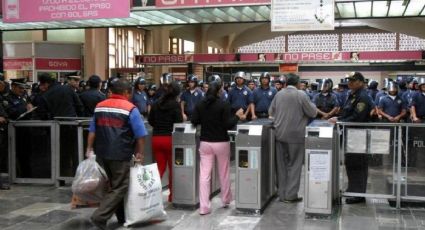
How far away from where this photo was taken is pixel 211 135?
6359mm

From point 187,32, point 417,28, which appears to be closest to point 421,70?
point 417,28

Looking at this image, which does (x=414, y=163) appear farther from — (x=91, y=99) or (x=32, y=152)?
(x=32, y=152)

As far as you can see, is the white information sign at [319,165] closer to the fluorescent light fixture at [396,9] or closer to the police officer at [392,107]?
the fluorescent light fixture at [396,9]

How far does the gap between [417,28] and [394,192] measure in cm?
2439

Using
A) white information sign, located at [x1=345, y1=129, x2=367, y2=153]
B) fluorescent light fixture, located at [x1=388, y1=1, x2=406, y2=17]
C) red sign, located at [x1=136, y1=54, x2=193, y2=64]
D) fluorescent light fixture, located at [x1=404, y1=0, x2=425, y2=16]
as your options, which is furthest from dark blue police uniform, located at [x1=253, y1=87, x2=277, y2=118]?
red sign, located at [x1=136, y1=54, x2=193, y2=64]

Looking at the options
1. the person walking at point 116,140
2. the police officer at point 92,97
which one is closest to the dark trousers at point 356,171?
the person walking at point 116,140

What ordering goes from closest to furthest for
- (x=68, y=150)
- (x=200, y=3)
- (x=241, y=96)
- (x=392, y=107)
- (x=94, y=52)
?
(x=68, y=150) → (x=200, y=3) → (x=392, y=107) → (x=241, y=96) → (x=94, y=52)

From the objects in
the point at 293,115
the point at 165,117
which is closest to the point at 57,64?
the point at 165,117

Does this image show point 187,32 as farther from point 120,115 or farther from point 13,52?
point 120,115

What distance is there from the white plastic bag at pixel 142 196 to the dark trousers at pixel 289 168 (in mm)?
1926

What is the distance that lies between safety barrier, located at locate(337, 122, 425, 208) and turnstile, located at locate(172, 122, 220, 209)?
1859mm

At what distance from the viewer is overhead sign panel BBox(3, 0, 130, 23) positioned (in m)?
9.05

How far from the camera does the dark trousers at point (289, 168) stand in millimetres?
6910

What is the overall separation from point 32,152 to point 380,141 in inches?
208
